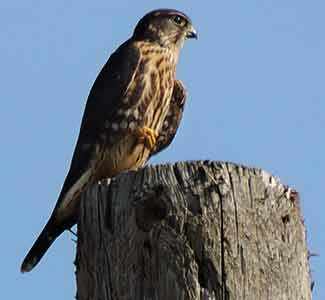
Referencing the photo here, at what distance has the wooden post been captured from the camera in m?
2.80

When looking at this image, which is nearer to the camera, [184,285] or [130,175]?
[184,285]

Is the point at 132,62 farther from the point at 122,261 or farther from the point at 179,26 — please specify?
the point at 122,261

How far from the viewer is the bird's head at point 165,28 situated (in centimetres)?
693

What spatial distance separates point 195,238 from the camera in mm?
2857

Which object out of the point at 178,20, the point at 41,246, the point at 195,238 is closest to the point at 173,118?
the point at 178,20

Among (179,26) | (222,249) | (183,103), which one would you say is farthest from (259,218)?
(179,26)

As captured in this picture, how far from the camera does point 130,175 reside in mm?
2990

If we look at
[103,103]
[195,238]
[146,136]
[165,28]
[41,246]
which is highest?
[165,28]

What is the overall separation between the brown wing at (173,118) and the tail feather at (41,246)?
5.32 feet

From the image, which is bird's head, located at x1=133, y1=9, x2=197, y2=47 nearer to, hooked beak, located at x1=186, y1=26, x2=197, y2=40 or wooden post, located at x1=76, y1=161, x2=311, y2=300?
hooked beak, located at x1=186, y1=26, x2=197, y2=40

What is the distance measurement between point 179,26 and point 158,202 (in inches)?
174

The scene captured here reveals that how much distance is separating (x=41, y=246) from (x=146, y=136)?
4.65 feet

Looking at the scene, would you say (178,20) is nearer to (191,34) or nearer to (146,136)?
(191,34)

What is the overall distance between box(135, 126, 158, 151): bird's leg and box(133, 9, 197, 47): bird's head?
0.94m
